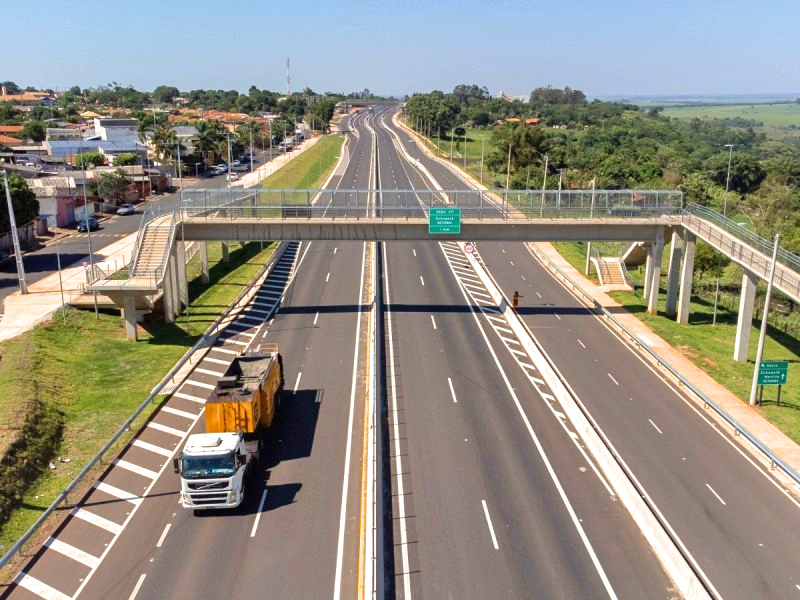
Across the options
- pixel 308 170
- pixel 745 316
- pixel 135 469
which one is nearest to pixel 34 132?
pixel 308 170

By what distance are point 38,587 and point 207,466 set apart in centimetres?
615

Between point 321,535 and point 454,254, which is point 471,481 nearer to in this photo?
point 321,535

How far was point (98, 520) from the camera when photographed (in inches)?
985

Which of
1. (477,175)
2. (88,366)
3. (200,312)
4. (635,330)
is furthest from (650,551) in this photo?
(477,175)

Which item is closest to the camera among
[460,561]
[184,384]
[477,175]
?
[460,561]

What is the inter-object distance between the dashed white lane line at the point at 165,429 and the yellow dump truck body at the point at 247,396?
341 cm

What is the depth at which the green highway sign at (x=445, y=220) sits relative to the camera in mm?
49844

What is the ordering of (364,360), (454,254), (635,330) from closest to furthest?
(364,360)
(635,330)
(454,254)

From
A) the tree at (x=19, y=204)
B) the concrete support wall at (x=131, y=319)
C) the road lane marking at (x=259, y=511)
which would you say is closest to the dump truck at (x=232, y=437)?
the road lane marking at (x=259, y=511)

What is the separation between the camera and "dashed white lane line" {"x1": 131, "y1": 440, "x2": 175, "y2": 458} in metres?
30.2

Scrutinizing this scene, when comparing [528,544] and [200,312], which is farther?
[200,312]

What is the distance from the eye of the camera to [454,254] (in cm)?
7462

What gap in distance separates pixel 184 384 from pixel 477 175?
89647 mm

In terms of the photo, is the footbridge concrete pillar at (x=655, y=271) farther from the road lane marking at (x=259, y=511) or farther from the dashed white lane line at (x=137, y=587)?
the dashed white lane line at (x=137, y=587)
